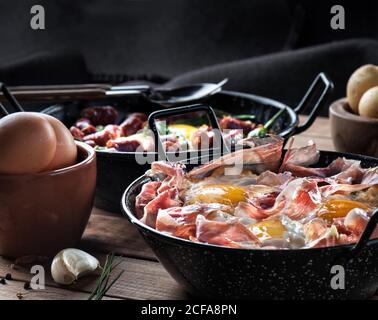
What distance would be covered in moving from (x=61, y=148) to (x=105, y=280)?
25 cm

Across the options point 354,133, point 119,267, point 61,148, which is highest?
point 61,148

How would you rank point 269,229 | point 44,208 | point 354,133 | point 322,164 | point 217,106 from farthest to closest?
point 217,106
point 354,133
point 322,164
point 44,208
point 269,229

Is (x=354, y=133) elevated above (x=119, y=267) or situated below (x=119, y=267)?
above

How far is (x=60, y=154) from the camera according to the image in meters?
1.26

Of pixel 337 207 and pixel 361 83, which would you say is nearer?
pixel 337 207

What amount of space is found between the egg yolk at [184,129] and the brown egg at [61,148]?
17.3 inches

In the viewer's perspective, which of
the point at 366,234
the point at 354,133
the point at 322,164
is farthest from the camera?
the point at 354,133

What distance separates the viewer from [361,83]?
5.83ft

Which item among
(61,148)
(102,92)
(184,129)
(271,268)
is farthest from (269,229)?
(102,92)

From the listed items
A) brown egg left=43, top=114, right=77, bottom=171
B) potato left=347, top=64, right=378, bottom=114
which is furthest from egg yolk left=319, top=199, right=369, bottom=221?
→ potato left=347, top=64, right=378, bottom=114

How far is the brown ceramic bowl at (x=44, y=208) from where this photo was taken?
1222mm

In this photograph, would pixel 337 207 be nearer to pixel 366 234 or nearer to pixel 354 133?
pixel 366 234
